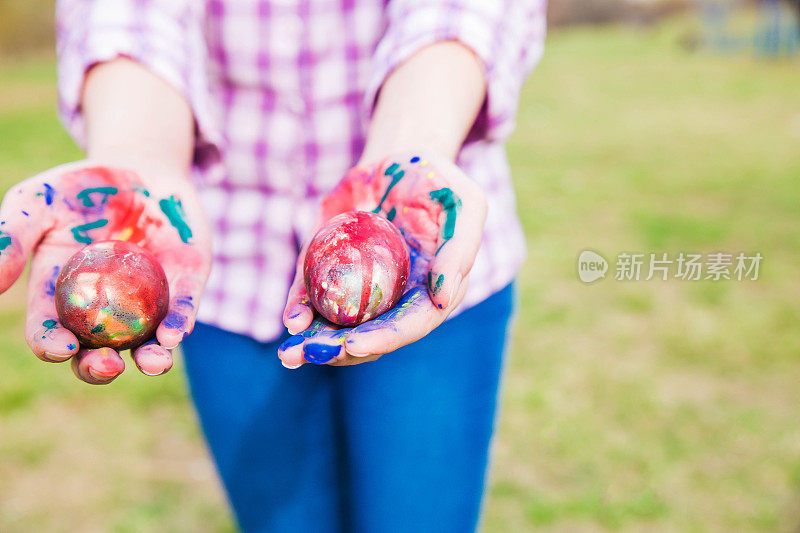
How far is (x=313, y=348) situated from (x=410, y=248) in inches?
15.1

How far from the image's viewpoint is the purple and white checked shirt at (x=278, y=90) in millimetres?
1419

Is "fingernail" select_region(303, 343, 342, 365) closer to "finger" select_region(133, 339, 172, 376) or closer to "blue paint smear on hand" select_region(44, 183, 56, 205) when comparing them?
"finger" select_region(133, 339, 172, 376)

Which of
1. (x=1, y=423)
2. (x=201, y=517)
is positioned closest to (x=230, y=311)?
(x=201, y=517)

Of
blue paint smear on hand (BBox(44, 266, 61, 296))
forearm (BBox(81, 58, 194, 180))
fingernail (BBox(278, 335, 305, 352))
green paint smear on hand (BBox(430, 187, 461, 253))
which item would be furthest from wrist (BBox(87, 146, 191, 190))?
green paint smear on hand (BBox(430, 187, 461, 253))

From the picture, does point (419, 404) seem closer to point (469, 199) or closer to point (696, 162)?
point (469, 199)

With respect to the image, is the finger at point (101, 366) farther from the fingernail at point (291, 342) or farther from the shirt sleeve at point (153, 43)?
the shirt sleeve at point (153, 43)

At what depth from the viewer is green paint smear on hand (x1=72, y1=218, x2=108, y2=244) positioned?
1395 mm

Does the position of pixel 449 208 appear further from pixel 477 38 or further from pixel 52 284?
pixel 52 284

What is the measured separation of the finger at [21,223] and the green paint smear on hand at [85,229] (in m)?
0.06

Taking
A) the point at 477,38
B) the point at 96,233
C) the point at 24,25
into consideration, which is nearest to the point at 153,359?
the point at 96,233

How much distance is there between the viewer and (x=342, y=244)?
4.65ft

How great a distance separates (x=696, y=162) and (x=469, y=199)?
652cm

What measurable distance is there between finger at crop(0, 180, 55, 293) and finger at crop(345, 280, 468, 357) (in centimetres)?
65

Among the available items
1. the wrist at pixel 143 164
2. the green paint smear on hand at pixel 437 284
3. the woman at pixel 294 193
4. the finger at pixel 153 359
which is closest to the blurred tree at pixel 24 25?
the woman at pixel 294 193
